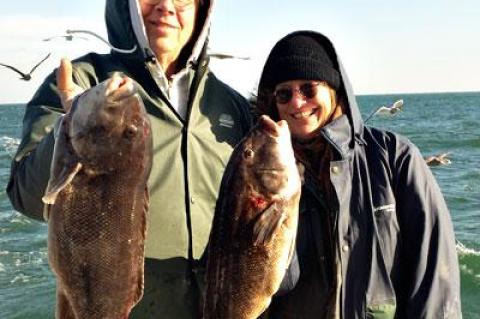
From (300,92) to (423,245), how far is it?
1341mm

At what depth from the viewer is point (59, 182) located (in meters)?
3.12

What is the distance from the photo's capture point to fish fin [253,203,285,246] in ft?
11.8

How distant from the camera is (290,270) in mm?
4152

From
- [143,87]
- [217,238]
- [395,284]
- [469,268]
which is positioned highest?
[143,87]

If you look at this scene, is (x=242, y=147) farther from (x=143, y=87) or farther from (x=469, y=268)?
(x=469, y=268)

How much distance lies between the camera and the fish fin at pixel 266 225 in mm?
3602

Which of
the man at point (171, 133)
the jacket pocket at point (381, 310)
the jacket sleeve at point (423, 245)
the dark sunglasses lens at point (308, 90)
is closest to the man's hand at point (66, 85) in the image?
the man at point (171, 133)

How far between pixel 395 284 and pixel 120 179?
2.12m

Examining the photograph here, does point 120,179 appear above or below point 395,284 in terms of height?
above

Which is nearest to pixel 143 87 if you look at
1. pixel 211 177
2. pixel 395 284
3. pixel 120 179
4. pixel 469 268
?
pixel 211 177

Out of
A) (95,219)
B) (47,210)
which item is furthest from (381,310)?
(47,210)

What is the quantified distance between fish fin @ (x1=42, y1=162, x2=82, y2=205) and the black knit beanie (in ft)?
→ 5.73

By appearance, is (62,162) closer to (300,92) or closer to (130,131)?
(130,131)

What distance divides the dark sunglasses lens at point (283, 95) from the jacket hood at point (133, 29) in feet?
2.14
